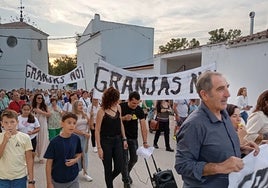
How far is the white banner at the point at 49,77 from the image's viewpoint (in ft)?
45.2

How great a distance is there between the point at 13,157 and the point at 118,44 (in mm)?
27493

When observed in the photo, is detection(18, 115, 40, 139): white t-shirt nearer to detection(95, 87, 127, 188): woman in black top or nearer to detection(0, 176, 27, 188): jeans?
detection(95, 87, 127, 188): woman in black top

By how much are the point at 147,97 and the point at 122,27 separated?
24.5 m

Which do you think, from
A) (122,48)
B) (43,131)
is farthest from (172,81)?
(122,48)

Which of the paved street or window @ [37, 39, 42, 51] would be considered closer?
the paved street

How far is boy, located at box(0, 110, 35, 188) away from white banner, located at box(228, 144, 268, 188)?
98.3 inches

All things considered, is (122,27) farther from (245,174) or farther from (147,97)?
(245,174)

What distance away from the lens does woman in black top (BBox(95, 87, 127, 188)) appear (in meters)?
5.03

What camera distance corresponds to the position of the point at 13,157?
3.97 meters

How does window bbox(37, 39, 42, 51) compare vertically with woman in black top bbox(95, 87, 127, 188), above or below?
above

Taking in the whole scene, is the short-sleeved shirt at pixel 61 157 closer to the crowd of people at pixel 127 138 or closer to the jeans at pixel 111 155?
the crowd of people at pixel 127 138

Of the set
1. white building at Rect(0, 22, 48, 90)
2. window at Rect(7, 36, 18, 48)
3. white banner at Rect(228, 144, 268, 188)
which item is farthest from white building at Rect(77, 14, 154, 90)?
white banner at Rect(228, 144, 268, 188)

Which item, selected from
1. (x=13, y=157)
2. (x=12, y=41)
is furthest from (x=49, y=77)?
(x=12, y=41)

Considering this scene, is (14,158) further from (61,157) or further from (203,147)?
(203,147)
